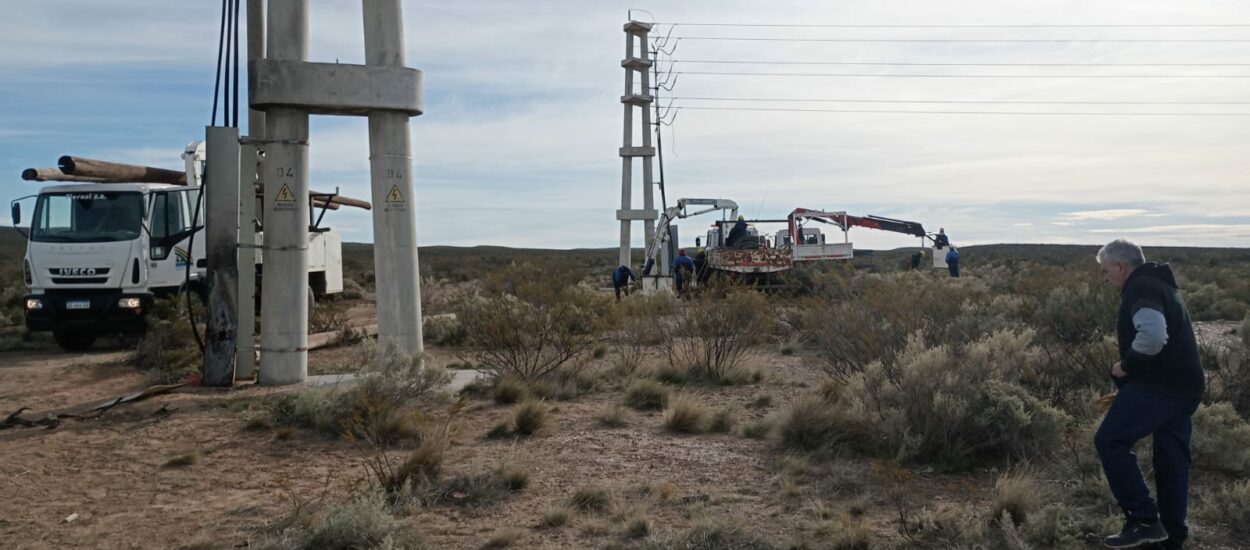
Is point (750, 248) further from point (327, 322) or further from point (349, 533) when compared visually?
point (349, 533)

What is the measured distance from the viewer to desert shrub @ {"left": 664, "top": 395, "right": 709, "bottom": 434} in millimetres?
9812

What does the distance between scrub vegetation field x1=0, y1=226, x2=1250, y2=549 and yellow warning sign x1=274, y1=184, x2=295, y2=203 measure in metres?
1.95

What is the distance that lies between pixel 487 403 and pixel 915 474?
4.94 meters

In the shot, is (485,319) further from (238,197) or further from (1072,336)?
(1072,336)

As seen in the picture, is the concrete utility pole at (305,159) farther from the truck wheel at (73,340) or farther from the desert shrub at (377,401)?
the truck wheel at (73,340)

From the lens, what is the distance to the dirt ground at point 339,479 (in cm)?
677

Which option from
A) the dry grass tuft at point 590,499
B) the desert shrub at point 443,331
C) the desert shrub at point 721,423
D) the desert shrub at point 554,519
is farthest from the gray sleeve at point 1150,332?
the desert shrub at point 443,331

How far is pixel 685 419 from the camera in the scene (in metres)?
9.80

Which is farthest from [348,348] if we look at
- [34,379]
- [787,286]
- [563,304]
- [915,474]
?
[915,474]

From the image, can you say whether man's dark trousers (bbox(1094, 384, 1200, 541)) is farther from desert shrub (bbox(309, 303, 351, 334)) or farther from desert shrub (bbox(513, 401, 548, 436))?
desert shrub (bbox(309, 303, 351, 334))

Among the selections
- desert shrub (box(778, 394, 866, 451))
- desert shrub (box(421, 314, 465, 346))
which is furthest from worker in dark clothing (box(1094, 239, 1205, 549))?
desert shrub (box(421, 314, 465, 346))

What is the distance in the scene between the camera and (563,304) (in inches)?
502

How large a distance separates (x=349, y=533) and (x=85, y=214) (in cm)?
1328

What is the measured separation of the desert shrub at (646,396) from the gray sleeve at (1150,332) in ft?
19.5
